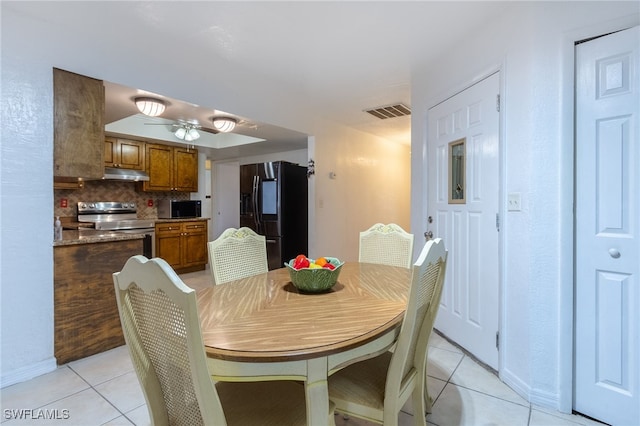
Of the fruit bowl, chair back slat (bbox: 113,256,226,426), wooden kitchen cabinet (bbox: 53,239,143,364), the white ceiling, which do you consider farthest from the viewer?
wooden kitchen cabinet (bbox: 53,239,143,364)

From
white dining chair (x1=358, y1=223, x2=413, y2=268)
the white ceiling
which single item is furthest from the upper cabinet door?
white dining chair (x1=358, y1=223, x2=413, y2=268)

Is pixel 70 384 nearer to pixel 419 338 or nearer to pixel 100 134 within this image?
pixel 100 134

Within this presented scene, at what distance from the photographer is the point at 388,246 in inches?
96.2

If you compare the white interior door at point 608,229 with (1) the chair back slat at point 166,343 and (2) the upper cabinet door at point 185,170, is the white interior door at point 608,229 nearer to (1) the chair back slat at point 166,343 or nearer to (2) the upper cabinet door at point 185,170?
(1) the chair back slat at point 166,343

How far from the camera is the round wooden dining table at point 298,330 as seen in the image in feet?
3.07

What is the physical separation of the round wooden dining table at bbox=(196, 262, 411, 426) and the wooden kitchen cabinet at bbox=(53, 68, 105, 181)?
1608mm

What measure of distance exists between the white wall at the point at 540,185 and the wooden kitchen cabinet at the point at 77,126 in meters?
2.93

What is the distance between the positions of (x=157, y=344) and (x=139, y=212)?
202 inches

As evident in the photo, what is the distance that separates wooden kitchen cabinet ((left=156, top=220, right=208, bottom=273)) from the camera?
490 centimetres

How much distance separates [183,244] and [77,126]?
10.3 feet

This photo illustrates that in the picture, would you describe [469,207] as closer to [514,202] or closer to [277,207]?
[514,202]

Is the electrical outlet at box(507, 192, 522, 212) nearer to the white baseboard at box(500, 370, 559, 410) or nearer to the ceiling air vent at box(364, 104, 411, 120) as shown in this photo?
the white baseboard at box(500, 370, 559, 410)

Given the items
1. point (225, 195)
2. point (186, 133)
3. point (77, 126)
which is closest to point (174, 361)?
point (77, 126)

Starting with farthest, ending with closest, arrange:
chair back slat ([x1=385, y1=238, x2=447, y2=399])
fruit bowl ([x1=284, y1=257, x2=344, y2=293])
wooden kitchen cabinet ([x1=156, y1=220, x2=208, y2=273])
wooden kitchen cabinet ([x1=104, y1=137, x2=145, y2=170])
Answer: wooden kitchen cabinet ([x1=156, y1=220, x2=208, y2=273]) → wooden kitchen cabinet ([x1=104, y1=137, x2=145, y2=170]) → fruit bowl ([x1=284, y1=257, x2=344, y2=293]) → chair back slat ([x1=385, y1=238, x2=447, y2=399])
